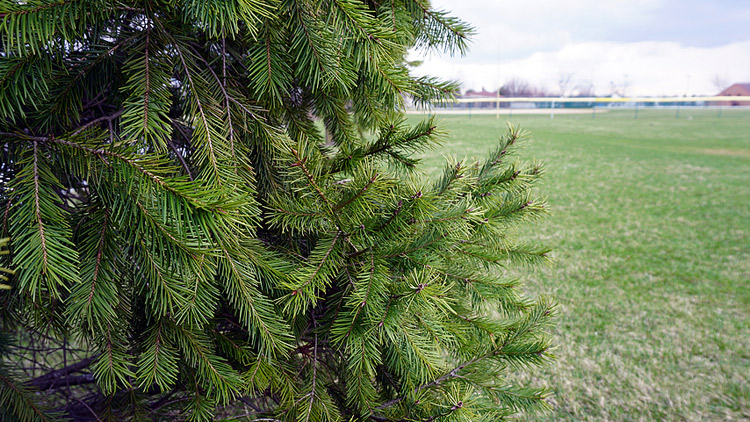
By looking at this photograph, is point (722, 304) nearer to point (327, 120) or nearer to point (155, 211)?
point (327, 120)

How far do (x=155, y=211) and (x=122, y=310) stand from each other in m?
0.48

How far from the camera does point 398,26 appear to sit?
5.08 ft

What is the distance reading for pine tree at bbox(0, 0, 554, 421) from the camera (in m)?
0.99

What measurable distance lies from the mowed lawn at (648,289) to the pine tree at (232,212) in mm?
384

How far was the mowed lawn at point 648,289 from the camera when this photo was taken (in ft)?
14.2

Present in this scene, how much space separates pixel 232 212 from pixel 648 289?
783cm

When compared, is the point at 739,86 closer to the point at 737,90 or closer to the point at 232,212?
the point at 737,90

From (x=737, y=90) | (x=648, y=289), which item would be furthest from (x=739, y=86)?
(x=648, y=289)

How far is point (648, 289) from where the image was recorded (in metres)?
7.08

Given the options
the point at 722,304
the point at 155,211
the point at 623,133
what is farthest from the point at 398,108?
the point at 623,133

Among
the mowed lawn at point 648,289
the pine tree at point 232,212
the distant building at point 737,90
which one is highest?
the distant building at point 737,90

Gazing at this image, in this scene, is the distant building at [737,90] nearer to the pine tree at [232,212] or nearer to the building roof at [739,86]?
the building roof at [739,86]

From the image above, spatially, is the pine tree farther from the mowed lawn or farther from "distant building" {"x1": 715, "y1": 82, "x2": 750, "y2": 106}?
"distant building" {"x1": 715, "y1": 82, "x2": 750, "y2": 106}

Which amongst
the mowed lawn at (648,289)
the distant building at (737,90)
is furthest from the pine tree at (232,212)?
the distant building at (737,90)
